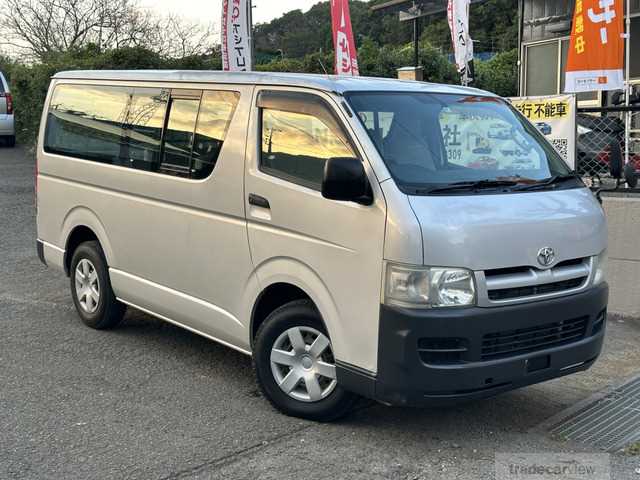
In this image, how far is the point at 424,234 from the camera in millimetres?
3957

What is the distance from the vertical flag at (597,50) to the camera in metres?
9.09

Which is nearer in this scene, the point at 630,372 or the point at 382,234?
the point at 382,234

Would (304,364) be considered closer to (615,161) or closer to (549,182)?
(549,182)

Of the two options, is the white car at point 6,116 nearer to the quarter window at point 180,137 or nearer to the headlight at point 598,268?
the quarter window at point 180,137

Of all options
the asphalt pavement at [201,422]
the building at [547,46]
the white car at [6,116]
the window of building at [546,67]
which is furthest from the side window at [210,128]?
the white car at [6,116]

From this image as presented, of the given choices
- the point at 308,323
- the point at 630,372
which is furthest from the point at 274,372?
the point at 630,372

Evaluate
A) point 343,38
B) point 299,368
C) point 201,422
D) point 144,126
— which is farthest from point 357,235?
point 343,38

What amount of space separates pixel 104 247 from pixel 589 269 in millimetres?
3704

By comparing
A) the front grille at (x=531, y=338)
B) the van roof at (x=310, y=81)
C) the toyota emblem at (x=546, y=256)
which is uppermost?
the van roof at (x=310, y=81)

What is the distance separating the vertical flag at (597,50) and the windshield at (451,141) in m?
4.37

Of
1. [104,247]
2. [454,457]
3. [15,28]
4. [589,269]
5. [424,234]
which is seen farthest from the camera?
[15,28]

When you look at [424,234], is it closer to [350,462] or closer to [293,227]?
[293,227]

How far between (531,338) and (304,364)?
1.30 metres

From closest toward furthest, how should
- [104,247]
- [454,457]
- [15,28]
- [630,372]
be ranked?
[454,457] → [630,372] → [104,247] → [15,28]
